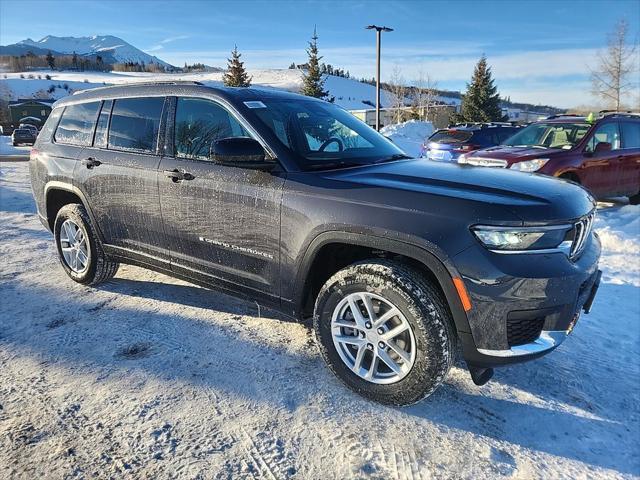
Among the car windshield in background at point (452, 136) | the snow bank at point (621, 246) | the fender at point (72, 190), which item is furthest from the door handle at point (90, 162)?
the car windshield in background at point (452, 136)

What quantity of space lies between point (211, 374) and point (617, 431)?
94.0 inches

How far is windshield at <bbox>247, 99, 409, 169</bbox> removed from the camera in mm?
3033

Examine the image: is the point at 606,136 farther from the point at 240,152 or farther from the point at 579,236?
the point at 240,152

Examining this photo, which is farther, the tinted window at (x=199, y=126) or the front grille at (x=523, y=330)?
the tinted window at (x=199, y=126)

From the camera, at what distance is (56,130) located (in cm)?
447

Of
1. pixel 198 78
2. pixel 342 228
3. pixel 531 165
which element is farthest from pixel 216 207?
pixel 198 78

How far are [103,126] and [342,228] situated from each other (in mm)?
2677

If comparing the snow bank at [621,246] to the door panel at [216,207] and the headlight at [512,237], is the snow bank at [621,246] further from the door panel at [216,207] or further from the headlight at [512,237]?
the door panel at [216,207]

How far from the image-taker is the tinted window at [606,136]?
7.50 meters

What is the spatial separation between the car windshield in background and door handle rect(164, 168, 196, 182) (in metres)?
9.62

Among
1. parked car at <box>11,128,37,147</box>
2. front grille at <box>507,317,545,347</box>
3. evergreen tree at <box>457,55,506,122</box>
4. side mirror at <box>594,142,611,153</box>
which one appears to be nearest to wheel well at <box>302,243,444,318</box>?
front grille at <box>507,317,545,347</box>

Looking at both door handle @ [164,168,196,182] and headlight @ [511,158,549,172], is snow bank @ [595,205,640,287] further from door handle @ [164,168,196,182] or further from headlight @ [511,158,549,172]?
door handle @ [164,168,196,182]

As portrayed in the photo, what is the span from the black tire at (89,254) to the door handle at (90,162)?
0.45m

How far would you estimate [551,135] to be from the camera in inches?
311
